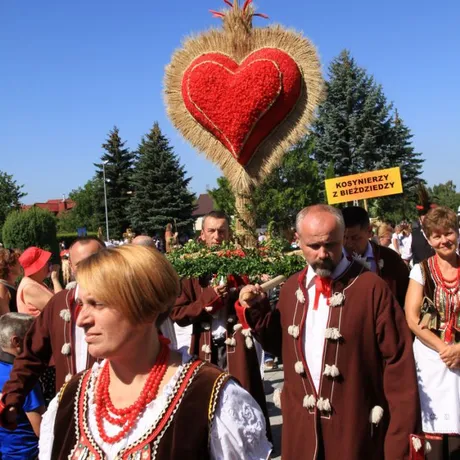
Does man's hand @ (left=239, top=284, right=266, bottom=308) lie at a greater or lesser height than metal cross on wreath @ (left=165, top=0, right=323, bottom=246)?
lesser

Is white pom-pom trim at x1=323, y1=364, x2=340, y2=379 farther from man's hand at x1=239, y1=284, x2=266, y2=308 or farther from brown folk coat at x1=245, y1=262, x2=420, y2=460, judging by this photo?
man's hand at x1=239, y1=284, x2=266, y2=308

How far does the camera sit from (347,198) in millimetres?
12586

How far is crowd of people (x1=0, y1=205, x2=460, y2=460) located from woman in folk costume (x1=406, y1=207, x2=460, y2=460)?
0.03ft

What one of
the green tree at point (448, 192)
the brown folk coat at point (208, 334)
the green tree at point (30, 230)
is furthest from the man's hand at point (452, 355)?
the green tree at point (448, 192)

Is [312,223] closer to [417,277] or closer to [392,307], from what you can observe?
[392,307]

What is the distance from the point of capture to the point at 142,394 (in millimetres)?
2137

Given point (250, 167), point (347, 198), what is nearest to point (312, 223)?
point (250, 167)

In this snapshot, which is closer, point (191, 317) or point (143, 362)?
point (143, 362)

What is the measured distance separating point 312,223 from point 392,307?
2.11 feet

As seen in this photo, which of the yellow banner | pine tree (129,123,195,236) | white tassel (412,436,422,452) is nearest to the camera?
white tassel (412,436,422,452)

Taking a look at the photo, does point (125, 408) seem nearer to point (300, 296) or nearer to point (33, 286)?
point (300, 296)

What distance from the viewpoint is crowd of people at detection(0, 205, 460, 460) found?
2.10 meters

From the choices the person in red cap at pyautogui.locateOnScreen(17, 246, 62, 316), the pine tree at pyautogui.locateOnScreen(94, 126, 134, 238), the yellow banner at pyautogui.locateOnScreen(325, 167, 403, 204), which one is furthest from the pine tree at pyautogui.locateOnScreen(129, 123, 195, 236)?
the person in red cap at pyautogui.locateOnScreen(17, 246, 62, 316)

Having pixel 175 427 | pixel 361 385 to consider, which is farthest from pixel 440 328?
pixel 175 427
